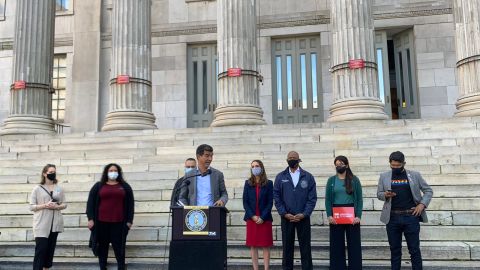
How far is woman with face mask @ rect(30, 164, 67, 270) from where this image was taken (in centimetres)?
777

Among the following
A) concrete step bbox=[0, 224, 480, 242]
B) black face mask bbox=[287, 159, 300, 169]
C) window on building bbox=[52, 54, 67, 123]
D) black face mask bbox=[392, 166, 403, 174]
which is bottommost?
concrete step bbox=[0, 224, 480, 242]

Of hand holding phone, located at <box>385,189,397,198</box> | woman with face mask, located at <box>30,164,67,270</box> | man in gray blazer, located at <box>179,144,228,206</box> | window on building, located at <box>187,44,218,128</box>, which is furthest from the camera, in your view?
window on building, located at <box>187,44,218,128</box>

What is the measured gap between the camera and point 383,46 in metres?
20.6

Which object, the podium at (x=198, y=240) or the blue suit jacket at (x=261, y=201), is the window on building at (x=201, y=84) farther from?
the podium at (x=198, y=240)

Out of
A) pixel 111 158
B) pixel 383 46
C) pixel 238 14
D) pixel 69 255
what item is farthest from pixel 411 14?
pixel 69 255

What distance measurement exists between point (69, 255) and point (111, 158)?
490 centimetres

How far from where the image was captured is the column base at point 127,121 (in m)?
15.8

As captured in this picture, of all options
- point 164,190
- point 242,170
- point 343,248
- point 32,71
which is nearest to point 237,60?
point 242,170

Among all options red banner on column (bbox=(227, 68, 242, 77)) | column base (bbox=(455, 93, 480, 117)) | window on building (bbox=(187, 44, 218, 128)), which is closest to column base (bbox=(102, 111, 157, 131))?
red banner on column (bbox=(227, 68, 242, 77))

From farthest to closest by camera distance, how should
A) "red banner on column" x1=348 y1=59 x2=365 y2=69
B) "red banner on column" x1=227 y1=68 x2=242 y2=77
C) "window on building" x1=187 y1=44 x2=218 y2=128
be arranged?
"window on building" x1=187 y1=44 x2=218 y2=128
"red banner on column" x1=227 y1=68 x2=242 y2=77
"red banner on column" x1=348 y1=59 x2=365 y2=69

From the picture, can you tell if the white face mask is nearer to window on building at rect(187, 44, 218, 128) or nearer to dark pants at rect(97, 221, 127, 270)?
dark pants at rect(97, 221, 127, 270)

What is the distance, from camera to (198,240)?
6.00m

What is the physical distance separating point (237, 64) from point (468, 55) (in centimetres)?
671

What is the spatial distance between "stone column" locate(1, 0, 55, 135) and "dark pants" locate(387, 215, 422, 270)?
42.2 ft
